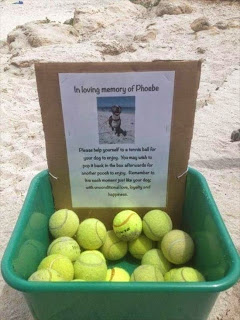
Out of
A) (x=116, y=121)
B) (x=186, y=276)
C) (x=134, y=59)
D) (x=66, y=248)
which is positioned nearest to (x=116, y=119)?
(x=116, y=121)

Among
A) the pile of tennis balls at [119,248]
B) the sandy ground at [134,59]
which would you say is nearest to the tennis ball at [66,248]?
the pile of tennis balls at [119,248]

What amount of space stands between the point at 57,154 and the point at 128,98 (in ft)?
1.48

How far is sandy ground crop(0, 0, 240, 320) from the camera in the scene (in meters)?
2.74

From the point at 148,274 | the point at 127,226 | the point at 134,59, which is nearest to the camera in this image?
the point at 148,274

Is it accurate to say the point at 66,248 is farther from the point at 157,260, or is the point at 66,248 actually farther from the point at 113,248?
the point at 157,260

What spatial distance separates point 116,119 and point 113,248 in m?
0.65

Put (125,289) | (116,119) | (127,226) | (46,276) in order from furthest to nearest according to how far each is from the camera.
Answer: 1. (127,226)
2. (116,119)
3. (46,276)
4. (125,289)

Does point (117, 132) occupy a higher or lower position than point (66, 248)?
higher

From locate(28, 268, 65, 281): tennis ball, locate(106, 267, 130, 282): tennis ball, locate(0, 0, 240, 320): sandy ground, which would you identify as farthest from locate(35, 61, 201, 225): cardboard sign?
locate(0, 0, 240, 320): sandy ground

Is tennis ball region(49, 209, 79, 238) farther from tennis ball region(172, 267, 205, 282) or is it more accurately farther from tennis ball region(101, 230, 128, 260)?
tennis ball region(172, 267, 205, 282)

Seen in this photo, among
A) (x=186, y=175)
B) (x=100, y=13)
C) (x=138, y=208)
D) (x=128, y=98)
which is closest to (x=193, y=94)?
(x=128, y=98)

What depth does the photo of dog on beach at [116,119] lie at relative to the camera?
1569 millimetres

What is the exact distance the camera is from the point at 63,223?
5.71 ft

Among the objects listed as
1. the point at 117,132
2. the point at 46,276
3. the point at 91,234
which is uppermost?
the point at 117,132
